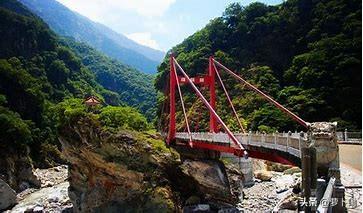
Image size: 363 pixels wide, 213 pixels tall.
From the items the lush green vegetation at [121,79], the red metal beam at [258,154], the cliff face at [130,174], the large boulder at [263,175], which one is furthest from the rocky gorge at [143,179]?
the lush green vegetation at [121,79]

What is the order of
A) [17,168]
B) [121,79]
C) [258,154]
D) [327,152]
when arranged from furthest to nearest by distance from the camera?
[121,79]
[17,168]
[258,154]
[327,152]

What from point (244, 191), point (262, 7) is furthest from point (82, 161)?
point (262, 7)

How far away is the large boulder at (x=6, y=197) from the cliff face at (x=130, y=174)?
826cm

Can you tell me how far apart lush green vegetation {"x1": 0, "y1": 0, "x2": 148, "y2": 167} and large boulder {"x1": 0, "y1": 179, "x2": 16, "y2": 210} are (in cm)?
799

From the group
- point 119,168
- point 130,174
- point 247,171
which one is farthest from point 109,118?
point 247,171

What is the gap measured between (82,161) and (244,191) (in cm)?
1452

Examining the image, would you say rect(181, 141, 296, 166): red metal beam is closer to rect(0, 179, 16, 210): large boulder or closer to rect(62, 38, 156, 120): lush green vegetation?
rect(0, 179, 16, 210): large boulder

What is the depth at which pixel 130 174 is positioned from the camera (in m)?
31.8

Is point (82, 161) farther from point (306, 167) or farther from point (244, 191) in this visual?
point (306, 167)

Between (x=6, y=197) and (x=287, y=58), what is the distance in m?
41.7

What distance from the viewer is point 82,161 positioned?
35.1 meters

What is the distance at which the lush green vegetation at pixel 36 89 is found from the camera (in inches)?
2009

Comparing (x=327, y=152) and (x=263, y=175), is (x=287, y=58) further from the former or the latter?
(x=327, y=152)

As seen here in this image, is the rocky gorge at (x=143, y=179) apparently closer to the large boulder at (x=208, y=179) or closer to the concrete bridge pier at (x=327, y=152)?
the large boulder at (x=208, y=179)
